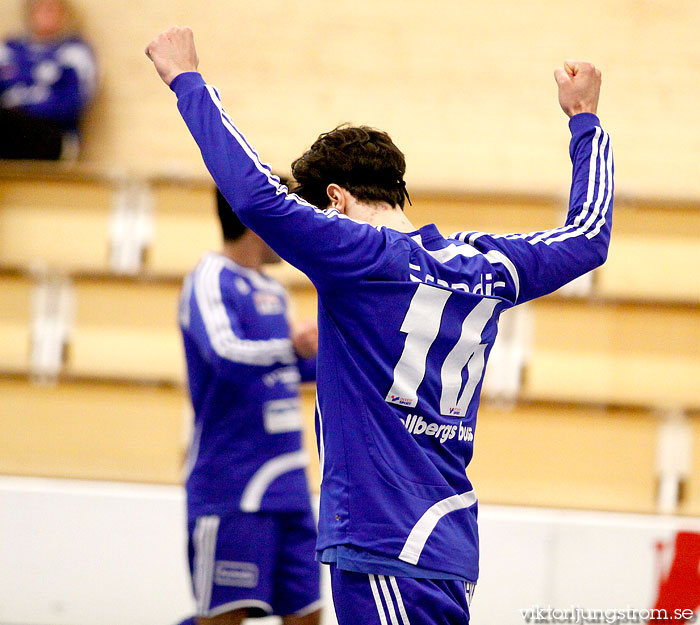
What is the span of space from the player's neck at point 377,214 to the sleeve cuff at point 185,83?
1.14 ft

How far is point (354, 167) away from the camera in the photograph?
1.67 m

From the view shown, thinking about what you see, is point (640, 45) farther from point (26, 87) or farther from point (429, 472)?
point (429, 472)

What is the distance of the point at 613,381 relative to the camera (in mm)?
4125

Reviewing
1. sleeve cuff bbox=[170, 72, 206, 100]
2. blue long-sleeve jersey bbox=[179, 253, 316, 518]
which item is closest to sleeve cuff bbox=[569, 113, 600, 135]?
sleeve cuff bbox=[170, 72, 206, 100]

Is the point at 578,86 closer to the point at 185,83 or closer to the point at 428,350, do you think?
the point at 428,350

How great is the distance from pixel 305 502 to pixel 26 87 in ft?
11.1

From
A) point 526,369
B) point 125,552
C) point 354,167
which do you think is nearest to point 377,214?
point 354,167

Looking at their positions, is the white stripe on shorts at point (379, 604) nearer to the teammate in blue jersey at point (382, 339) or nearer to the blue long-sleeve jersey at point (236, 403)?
the teammate in blue jersey at point (382, 339)

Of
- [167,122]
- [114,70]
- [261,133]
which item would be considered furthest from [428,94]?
[114,70]

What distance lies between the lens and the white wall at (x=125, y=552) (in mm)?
3500

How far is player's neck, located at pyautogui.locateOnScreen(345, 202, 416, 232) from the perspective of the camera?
1.67 metres

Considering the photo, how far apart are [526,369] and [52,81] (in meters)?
3.05

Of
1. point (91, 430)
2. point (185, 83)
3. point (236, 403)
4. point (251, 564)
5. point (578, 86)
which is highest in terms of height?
point (578, 86)

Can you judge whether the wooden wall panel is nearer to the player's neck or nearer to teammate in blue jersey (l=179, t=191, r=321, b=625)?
teammate in blue jersey (l=179, t=191, r=321, b=625)
